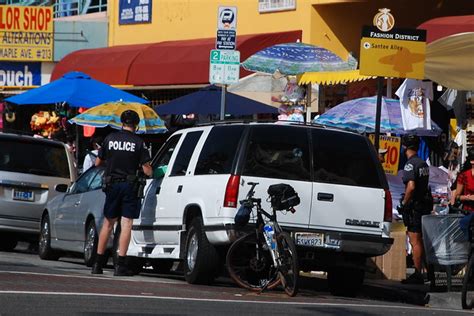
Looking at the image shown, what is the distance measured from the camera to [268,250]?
13836mm

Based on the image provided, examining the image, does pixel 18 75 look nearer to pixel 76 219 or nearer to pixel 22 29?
pixel 22 29

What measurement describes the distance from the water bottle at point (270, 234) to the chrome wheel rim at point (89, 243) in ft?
13.2

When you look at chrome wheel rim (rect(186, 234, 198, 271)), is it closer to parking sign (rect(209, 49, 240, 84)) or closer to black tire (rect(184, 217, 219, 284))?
black tire (rect(184, 217, 219, 284))

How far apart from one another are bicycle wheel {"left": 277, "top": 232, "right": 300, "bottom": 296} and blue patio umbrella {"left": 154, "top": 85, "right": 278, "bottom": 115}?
908 cm

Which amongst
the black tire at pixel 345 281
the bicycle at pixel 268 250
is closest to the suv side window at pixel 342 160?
the bicycle at pixel 268 250

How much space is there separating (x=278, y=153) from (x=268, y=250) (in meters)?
1.15

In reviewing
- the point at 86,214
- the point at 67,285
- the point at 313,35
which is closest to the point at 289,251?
the point at 67,285

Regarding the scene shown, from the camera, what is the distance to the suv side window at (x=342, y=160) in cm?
1437

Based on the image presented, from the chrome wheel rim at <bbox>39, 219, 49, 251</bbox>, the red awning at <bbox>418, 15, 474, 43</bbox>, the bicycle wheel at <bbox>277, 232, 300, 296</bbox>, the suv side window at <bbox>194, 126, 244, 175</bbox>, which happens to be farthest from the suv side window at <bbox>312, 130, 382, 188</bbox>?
the red awning at <bbox>418, 15, 474, 43</bbox>

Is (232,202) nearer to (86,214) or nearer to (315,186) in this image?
(315,186)

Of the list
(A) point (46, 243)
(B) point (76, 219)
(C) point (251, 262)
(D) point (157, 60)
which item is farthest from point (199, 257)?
(D) point (157, 60)

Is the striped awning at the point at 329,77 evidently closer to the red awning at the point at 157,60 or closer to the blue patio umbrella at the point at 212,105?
the blue patio umbrella at the point at 212,105

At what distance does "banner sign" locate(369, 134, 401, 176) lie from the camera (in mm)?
19219

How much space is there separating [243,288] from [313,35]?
1281 cm
